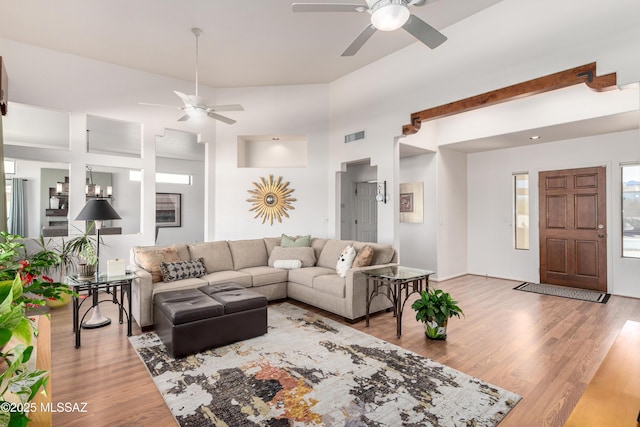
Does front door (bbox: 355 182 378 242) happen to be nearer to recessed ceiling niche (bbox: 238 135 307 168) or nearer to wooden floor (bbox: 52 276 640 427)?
recessed ceiling niche (bbox: 238 135 307 168)

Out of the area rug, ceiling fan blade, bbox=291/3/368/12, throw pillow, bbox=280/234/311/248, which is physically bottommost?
the area rug

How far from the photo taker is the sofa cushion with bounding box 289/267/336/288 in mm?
4367

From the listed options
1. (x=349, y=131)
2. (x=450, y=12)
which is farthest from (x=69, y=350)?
(x=450, y=12)

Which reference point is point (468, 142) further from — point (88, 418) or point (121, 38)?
point (88, 418)

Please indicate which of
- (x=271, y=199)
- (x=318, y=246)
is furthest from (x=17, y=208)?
(x=318, y=246)

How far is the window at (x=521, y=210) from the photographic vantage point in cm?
625

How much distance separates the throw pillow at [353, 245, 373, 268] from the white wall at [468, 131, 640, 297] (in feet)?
12.1

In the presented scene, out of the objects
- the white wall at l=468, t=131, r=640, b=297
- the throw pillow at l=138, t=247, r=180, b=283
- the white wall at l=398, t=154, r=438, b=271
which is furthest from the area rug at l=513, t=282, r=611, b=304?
the throw pillow at l=138, t=247, r=180, b=283

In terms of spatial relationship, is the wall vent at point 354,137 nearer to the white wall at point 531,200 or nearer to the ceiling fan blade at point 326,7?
the white wall at point 531,200

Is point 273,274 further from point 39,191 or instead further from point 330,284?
point 39,191

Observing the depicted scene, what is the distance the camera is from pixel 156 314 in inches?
136

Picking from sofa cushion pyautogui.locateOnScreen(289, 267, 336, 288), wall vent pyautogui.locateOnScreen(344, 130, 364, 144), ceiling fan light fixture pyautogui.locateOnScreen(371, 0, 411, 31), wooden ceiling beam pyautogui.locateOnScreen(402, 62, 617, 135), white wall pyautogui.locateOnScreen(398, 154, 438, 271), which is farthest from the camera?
white wall pyautogui.locateOnScreen(398, 154, 438, 271)

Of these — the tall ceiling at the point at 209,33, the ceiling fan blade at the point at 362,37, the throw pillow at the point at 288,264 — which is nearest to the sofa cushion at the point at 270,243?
the throw pillow at the point at 288,264

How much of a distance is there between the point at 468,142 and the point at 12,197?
32.4 ft
